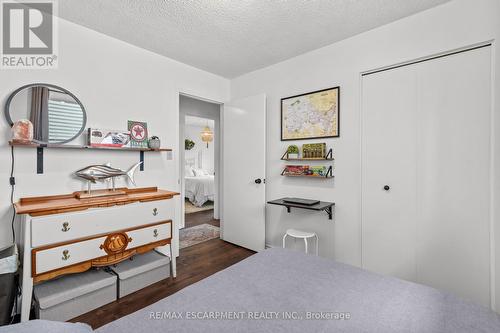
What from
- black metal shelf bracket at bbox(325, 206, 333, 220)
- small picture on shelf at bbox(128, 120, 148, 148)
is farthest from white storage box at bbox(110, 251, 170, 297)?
black metal shelf bracket at bbox(325, 206, 333, 220)

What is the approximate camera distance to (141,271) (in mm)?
2277

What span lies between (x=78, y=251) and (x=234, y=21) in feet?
7.70

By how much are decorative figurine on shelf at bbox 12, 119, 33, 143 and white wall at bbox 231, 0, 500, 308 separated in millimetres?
2392

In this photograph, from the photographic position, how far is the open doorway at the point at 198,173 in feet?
13.5

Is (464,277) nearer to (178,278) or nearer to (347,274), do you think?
(347,274)

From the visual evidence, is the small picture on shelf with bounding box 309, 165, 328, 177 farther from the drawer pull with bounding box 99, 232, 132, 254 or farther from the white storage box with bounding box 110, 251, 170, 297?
the drawer pull with bounding box 99, 232, 132, 254

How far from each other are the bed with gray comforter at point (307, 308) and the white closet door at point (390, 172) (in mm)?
1175

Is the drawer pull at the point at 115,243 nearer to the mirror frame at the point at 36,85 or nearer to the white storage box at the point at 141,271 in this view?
the white storage box at the point at 141,271

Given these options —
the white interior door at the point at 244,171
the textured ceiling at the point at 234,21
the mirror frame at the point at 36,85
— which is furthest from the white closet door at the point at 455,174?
the mirror frame at the point at 36,85

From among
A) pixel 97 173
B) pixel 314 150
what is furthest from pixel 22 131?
pixel 314 150

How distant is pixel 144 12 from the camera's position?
2.09m

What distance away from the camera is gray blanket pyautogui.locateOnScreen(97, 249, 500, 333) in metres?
0.92

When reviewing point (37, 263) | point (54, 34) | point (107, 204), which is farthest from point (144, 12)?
point (37, 263)

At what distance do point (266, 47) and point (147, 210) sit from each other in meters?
2.15
